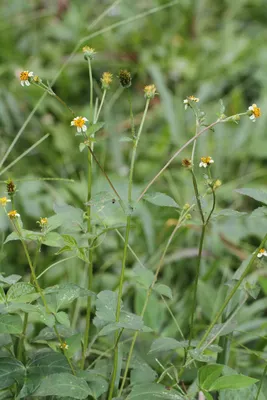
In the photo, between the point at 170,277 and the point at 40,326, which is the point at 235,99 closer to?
the point at 170,277

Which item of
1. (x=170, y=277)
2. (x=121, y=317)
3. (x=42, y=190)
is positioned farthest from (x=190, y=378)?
(x=42, y=190)

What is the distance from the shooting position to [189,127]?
1.92 m

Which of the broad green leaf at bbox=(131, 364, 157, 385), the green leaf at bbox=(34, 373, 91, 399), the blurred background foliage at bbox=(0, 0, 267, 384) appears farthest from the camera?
the blurred background foliage at bbox=(0, 0, 267, 384)

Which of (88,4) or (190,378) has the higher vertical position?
(88,4)

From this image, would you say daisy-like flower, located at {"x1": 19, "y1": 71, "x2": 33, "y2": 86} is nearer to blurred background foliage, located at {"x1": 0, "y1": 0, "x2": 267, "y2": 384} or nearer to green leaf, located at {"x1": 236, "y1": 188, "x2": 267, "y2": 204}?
green leaf, located at {"x1": 236, "y1": 188, "x2": 267, "y2": 204}

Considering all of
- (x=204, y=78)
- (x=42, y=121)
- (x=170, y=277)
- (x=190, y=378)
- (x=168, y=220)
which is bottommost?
(x=190, y=378)

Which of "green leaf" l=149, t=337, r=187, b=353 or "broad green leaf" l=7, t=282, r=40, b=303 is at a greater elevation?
"broad green leaf" l=7, t=282, r=40, b=303

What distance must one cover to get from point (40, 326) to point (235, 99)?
99cm

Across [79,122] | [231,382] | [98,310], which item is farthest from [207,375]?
[79,122]

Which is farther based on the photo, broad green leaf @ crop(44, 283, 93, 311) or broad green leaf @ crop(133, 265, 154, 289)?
broad green leaf @ crop(133, 265, 154, 289)

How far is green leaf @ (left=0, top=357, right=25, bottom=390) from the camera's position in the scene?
76 centimetres

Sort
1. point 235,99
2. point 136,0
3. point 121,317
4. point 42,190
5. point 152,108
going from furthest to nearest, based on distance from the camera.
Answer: point 136,0 < point 152,108 < point 235,99 < point 42,190 < point 121,317

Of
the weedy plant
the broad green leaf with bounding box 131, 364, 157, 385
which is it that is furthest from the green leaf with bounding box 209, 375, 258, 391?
the broad green leaf with bounding box 131, 364, 157, 385

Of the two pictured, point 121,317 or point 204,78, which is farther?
point 204,78
